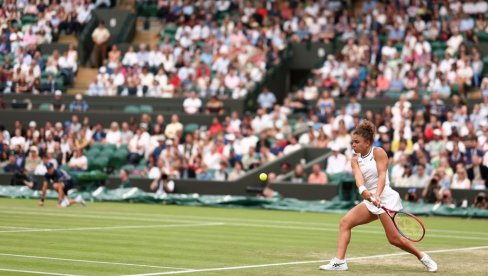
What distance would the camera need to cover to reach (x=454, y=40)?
35.5 metres

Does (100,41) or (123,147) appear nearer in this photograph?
(123,147)

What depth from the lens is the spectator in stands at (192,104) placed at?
35938 mm

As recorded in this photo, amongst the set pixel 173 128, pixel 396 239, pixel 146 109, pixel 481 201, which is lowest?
pixel 396 239

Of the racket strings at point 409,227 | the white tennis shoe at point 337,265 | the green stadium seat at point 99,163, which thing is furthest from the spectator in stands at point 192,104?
the white tennis shoe at point 337,265

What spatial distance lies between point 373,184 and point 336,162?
56.2ft

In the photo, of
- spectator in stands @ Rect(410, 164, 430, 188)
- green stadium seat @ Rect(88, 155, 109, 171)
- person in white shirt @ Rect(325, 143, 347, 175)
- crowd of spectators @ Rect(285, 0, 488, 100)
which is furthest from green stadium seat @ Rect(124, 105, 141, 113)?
spectator in stands @ Rect(410, 164, 430, 188)

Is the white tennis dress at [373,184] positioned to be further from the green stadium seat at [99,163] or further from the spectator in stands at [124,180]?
the green stadium seat at [99,163]

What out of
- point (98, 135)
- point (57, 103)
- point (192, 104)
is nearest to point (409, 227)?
point (192, 104)

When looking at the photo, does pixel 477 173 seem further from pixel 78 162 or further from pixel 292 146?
pixel 78 162

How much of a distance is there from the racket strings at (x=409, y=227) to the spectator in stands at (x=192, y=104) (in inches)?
907

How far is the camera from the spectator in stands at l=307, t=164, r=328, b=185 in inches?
1161

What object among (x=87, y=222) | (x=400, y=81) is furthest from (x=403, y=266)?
(x=400, y=81)

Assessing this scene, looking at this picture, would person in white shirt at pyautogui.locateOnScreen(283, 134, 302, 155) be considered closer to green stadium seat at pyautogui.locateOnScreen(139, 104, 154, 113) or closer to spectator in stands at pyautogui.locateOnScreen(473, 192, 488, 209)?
green stadium seat at pyautogui.locateOnScreen(139, 104, 154, 113)

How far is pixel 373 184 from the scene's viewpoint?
1302 centimetres
